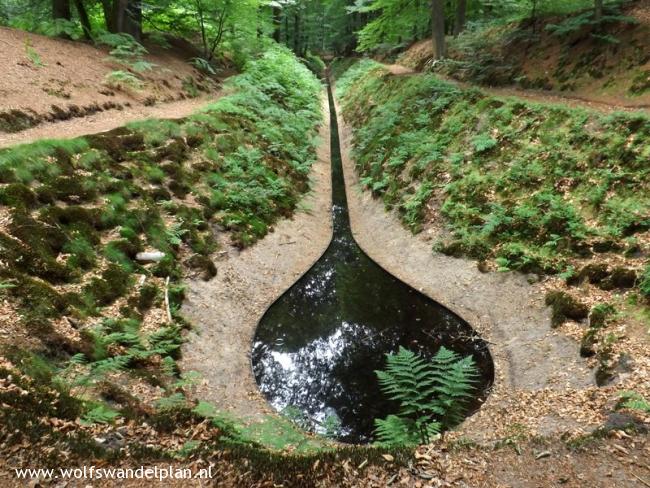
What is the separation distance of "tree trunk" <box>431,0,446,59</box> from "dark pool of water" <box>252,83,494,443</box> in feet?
48.1

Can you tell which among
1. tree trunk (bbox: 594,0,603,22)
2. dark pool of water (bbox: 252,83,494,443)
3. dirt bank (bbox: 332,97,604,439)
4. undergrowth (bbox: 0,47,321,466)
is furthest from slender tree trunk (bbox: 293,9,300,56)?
dark pool of water (bbox: 252,83,494,443)

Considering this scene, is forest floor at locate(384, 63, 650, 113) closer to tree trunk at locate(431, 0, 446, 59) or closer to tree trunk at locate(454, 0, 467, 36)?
tree trunk at locate(431, 0, 446, 59)

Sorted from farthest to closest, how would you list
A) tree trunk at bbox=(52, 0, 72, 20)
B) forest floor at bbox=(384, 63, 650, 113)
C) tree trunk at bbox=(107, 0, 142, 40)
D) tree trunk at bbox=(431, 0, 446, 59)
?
tree trunk at bbox=(431, 0, 446, 59) < tree trunk at bbox=(107, 0, 142, 40) < tree trunk at bbox=(52, 0, 72, 20) < forest floor at bbox=(384, 63, 650, 113)

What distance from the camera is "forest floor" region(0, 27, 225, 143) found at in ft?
38.6

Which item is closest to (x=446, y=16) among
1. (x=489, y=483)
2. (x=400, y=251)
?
(x=400, y=251)

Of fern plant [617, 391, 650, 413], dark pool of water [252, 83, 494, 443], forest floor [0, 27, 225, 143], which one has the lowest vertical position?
dark pool of water [252, 83, 494, 443]

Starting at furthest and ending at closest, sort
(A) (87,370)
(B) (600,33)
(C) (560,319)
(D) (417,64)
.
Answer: (D) (417,64), (B) (600,33), (C) (560,319), (A) (87,370)

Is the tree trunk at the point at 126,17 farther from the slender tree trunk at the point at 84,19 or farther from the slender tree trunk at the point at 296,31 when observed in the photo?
the slender tree trunk at the point at 296,31

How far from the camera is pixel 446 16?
92.3 ft

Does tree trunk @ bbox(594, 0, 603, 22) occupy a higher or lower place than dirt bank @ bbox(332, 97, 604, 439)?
higher

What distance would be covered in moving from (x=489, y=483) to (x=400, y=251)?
29.0 feet

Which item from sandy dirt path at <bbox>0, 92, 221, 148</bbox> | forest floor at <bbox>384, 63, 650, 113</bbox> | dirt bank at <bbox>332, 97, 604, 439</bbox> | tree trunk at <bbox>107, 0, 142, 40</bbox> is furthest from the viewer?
tree trunk at <bbox>107, 0, 142, 40</bbox>

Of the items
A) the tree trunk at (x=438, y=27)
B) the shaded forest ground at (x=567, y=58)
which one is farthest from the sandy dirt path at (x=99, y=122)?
the shaded forest ground at (x=567, y=58)

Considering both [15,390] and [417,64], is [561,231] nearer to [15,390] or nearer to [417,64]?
[15,390]
